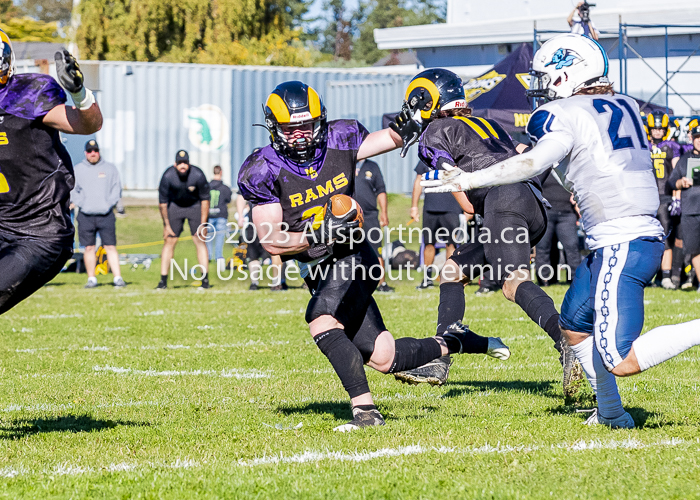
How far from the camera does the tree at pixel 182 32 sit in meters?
28.8

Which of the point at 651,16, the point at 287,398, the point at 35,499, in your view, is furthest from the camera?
the point at 651,16

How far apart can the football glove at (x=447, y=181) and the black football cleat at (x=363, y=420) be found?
124 centimetres

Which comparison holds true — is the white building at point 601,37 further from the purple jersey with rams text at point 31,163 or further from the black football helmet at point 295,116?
the purple jersey with rams text at point 31,163

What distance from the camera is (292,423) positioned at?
458cm

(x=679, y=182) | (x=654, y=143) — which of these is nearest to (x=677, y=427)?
(x=679, y=182)

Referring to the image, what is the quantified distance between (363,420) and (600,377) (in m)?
1.17

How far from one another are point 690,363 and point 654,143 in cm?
610

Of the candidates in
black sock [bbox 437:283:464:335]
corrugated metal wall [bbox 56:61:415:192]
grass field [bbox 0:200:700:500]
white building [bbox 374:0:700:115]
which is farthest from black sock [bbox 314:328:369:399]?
corrugated metal wall [bbox 56:61:415:192]

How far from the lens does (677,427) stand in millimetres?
4160

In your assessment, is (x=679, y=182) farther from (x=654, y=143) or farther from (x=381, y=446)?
(x=381, y=446)

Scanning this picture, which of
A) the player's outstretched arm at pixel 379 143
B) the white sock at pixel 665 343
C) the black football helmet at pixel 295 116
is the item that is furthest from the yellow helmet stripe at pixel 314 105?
the white sock at pixel 665 343

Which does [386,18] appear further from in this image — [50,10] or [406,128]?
[406,128]

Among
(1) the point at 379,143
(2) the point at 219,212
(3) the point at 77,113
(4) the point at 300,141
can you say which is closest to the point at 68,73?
(3) the point at 77,113

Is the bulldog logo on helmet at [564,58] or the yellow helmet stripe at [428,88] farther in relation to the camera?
the yellow helmet stripe at [428,88]
